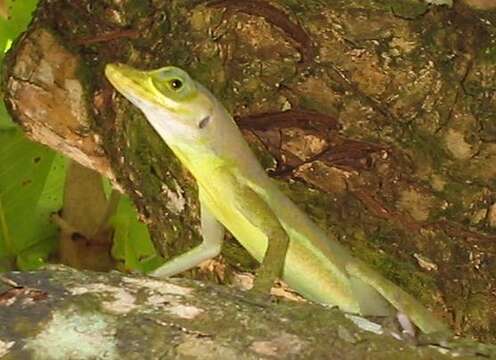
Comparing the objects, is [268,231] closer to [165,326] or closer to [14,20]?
[165,326]

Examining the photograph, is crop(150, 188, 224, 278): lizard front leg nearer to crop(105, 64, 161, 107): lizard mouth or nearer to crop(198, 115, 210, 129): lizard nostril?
crop(198, 115, 210, 129): lizard nostril

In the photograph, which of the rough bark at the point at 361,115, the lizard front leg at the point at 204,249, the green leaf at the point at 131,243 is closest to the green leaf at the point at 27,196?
the green leaf at the point at 131,243

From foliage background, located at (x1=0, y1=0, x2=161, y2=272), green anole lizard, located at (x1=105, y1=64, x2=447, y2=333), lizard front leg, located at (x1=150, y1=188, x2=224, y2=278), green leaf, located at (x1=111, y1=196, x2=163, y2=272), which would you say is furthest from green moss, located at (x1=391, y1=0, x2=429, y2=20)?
green leaf, located at (x1=111, y1=196, x2=163, y2=272)

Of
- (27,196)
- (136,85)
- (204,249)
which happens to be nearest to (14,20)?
(27,196)

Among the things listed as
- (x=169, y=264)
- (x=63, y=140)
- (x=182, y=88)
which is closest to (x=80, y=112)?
(x=63, y=140)

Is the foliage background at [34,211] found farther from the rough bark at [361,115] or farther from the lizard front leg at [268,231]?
the lizard front leg at [268,231]

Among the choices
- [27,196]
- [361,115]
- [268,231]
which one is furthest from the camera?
[27,196]

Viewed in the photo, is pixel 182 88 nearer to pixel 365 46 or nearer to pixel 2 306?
pixel 365 46
